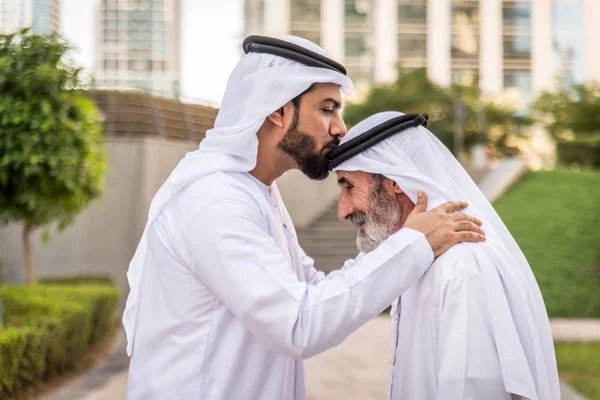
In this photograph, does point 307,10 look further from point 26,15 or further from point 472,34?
point 26,15

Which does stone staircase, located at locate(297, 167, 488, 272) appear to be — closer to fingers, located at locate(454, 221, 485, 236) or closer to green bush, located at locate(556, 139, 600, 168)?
green bush, located at locate(556, 139, 600, 168)

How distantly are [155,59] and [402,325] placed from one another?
154 m

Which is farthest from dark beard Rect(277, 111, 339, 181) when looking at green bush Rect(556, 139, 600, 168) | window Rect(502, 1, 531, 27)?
window Rect(502, 1, 531, 27)

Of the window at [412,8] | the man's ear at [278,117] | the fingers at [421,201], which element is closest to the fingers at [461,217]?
the fingers at [421,201]

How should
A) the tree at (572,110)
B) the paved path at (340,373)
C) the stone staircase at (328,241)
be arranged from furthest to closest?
1. the tree at (572,110)
2. the stone staircase at (328,241)
3. the paved path at (340,373)

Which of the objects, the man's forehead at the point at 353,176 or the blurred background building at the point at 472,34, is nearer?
the man's forehead at the point at 353,176

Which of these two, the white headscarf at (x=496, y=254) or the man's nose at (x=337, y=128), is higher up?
the man's nose at (x=337, y=128)

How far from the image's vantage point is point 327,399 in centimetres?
656

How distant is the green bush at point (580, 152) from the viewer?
24734mm

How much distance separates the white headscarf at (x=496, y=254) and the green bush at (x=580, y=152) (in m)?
24.1

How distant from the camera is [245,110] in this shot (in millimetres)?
2443

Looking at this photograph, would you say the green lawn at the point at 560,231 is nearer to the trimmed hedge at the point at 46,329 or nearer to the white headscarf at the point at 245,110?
the trimmed hedge at the point at 46,329

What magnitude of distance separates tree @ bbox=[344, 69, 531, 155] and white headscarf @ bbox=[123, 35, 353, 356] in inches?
1359

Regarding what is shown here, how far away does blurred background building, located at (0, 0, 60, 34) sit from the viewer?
6.22 metres
